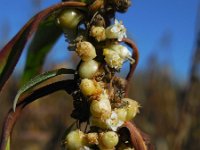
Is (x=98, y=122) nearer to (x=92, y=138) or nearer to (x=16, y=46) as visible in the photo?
(x=92, y=138)

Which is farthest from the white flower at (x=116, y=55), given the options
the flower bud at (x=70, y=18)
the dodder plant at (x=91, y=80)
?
the flower bud at (x=70, y=18)

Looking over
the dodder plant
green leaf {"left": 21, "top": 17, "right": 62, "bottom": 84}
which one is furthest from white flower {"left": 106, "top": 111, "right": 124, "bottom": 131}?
green leaf {"left": 21, "top": 17, "right": 62, "bottom": 84}

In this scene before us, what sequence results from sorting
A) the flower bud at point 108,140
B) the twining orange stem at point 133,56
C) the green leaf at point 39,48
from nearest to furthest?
the flower bud at point 108,140 → the twining orange stem at point 133,56 → the green leaf at point 39,48

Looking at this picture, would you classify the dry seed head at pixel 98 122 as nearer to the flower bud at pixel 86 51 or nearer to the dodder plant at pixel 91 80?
the dodder plant at pixel 91 80

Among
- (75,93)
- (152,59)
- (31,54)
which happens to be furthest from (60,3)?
(152,59)

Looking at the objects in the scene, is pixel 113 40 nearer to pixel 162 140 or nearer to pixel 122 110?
pixel 122 110

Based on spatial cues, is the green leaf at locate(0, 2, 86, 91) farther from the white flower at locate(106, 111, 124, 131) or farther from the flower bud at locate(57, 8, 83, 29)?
the white flower at locate(106, 111, 124, 131)
